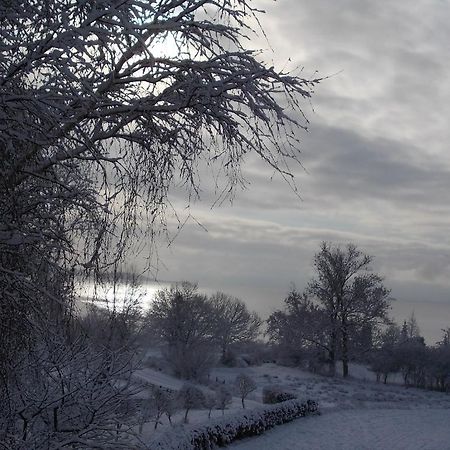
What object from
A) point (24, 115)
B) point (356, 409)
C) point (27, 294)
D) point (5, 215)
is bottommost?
point (356, 409)

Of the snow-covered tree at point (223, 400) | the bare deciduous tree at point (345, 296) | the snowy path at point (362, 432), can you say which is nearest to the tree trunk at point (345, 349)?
the bare deciduous tree at point (345, 296)

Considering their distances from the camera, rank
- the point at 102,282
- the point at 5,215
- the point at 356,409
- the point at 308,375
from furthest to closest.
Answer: the point at 308,375 < the point at 356,409 < the point at 102,282 < the point at 5,215

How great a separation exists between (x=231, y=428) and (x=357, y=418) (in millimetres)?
9096

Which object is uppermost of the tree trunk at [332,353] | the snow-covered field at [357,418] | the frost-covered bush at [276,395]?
the tree trunk at [332,353]

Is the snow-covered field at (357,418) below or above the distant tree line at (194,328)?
below

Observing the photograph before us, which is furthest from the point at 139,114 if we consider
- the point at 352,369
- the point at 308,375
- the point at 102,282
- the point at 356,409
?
the point at 352,369

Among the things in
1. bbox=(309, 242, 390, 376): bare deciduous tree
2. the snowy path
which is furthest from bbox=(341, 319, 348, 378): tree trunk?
the snowy path

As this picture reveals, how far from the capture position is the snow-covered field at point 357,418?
781 inches

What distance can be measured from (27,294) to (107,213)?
0.68 m

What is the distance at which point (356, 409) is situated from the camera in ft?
92.8

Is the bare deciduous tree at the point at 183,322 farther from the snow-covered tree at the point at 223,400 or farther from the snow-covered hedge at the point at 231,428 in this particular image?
the snow-covered hedge at the point at 231,428

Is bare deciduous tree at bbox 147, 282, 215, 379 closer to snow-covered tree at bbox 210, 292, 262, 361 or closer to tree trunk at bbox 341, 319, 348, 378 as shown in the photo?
snow-covered tree at bbox 210, 292, 262, 361

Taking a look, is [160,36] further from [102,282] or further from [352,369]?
[352,369]

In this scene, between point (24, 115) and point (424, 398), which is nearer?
point (24, 115)
